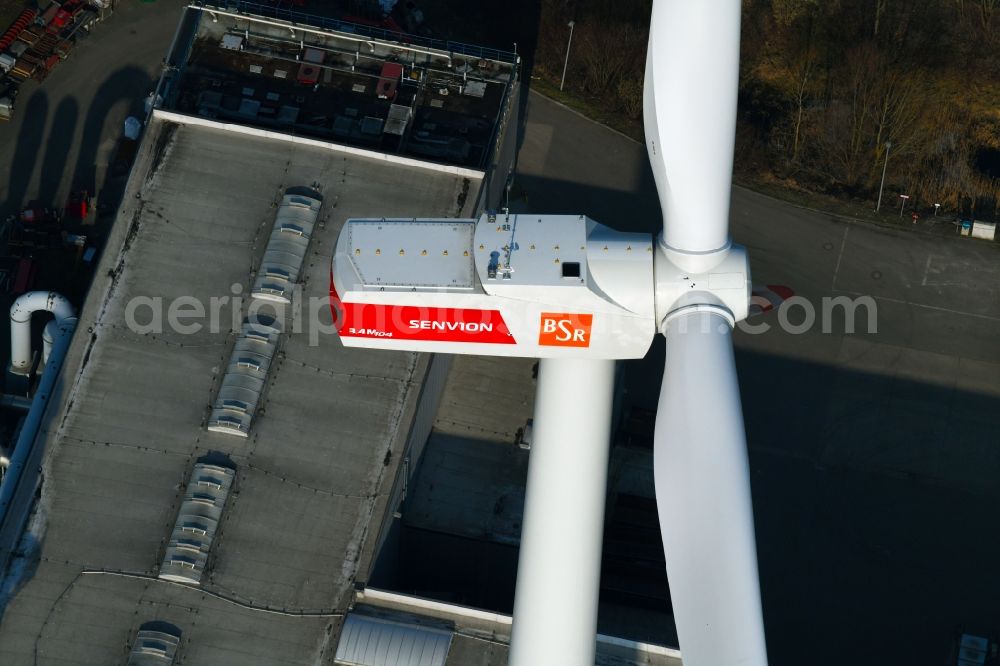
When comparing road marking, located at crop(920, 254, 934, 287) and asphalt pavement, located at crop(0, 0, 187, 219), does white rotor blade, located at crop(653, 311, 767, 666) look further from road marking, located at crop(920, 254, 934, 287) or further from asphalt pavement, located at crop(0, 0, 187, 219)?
asphalt pavement, located at crop(0, 0, 187, 219)

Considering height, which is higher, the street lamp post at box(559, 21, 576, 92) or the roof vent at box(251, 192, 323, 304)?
the street lamp post at box(559, 21, 576, 92)

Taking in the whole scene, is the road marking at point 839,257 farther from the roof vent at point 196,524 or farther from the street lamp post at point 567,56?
the roof vent at point 196,524

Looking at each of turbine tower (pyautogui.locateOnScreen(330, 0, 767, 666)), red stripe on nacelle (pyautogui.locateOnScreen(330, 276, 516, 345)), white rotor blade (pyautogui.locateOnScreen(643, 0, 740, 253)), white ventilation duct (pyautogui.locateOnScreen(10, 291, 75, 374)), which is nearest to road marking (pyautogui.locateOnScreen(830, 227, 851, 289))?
turbine tower (pyautogui.locateOnScreen(330, 0, 767, 666))

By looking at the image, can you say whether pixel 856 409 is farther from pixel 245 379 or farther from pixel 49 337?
pixel 49 337

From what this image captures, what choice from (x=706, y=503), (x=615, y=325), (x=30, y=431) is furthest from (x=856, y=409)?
(x=30, y=431)

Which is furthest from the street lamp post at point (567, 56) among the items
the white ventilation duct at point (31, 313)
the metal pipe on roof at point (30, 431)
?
the metal pipe on roof at point (30, 431)

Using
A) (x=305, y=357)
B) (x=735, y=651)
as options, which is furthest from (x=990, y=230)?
(x=735, y=651)

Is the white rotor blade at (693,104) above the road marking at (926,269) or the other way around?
the other way around

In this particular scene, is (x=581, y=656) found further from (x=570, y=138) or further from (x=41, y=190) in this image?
(x=41, y=190)
